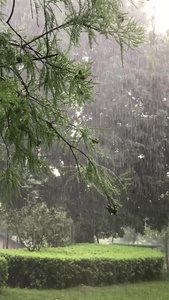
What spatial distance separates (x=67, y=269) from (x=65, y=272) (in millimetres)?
93

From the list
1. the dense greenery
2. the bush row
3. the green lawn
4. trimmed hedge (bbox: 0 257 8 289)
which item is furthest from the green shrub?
the dense greenery

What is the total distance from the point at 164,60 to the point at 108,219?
16.5 feet

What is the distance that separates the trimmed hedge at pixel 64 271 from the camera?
8.70 m

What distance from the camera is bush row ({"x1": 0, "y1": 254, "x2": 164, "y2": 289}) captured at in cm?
870

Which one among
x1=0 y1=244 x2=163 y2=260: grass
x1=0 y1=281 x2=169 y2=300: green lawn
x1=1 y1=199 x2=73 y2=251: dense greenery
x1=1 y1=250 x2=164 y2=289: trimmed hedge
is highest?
x1=1 y1=199 x2=73 y2=251: dense greenery

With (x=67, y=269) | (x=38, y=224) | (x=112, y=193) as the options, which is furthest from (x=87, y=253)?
(x=112, y=193)

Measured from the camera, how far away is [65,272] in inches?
347

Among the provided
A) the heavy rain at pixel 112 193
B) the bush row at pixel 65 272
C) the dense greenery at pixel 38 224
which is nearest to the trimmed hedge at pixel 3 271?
the heavy rain at pixel 112 193

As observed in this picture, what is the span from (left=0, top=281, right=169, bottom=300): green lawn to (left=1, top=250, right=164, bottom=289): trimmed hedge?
0.30 meters

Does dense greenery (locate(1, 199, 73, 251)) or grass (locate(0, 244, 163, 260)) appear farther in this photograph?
dense greenery (locate(1, 199, 73, 251))

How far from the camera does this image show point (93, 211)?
32.5 ft

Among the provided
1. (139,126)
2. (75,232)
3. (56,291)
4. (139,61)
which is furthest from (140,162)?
(75,232)

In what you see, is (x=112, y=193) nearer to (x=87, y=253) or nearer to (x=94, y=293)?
(x=87, y=253)

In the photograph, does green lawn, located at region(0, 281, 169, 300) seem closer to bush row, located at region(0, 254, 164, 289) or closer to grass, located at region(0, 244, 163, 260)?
bush row, located at region(0, 254, 164, 289)
